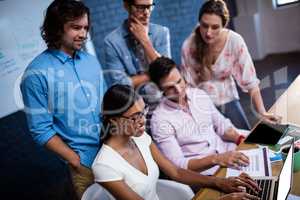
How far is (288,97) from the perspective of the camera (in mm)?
2145

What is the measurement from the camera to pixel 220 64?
1927 millimetres

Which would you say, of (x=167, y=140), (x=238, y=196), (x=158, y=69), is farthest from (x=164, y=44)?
(x=238, y=196)

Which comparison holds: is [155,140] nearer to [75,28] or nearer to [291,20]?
[75,28]

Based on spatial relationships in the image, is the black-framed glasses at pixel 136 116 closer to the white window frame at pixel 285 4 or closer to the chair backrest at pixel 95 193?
the chair backrest at pixel 95 193

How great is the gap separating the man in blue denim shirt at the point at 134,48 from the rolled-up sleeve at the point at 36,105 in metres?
0.33

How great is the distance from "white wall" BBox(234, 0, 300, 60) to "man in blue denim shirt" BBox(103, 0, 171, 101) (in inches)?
21.8

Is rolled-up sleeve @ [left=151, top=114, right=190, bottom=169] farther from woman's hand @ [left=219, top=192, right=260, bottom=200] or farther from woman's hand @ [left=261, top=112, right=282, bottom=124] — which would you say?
woman's hand @ [left=261, top=112, right=282, bottom=124]

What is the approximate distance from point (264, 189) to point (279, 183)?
190 millimetres

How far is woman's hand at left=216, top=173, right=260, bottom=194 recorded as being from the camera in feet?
5.07

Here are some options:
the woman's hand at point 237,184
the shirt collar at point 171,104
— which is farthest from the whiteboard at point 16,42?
the woman's hand at point 237,184

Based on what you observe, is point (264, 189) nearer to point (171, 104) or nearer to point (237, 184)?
point (237, 184)

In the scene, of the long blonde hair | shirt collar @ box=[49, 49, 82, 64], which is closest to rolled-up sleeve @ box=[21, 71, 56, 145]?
shirt collar @ box=[49, 49, 82, 64]

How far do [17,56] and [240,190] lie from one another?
3.76 feet

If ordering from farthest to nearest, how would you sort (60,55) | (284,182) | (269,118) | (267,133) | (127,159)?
(269,118), (267,133), (127,159), (60,55), (284,182)
